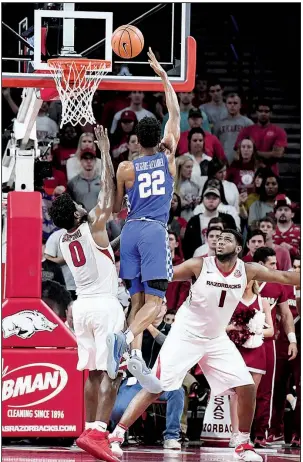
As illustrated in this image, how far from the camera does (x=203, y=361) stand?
9.84 m

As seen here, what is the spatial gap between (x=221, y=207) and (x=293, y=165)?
3.49 meters

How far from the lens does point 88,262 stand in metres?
9.72

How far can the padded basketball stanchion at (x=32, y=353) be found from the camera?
1126 cm

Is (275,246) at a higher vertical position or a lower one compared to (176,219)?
lower

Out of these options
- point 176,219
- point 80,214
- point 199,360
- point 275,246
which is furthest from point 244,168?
point 80,214

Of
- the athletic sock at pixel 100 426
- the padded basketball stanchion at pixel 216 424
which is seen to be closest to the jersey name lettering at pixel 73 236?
the athletic sock at pixel 100 426

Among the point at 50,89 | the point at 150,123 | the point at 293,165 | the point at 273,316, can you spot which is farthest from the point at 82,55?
the point at 293,165

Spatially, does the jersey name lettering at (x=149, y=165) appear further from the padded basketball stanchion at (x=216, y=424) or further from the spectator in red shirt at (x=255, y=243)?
the spectator in red shirt at (x=255, y=243)

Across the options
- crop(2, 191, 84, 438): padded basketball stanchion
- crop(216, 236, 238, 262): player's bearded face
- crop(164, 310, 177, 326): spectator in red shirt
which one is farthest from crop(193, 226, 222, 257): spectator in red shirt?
crop(216, 236, 238, 262): player's bearded face

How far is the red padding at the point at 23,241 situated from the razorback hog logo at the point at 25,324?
9.4 inches

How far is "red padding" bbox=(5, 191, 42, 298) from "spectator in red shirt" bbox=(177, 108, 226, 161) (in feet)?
15.7

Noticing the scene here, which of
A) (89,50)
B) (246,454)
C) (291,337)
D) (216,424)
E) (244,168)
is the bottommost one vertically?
(216,424)

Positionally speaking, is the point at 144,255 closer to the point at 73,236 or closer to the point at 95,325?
the point at 73,236

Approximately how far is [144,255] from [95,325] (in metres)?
0.76
